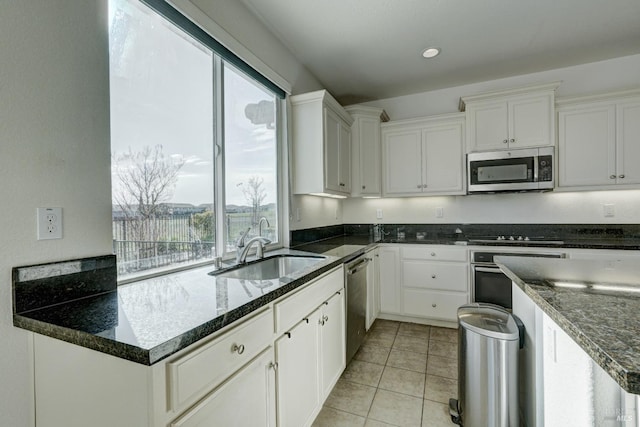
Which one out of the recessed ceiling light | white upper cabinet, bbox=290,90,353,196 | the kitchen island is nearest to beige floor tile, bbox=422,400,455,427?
the kitchen island

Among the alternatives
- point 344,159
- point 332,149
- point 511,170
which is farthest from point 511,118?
point 332,149

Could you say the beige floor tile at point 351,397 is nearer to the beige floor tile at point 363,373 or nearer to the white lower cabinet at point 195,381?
the beige floor tile at point 363,373

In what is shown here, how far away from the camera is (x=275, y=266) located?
213cm

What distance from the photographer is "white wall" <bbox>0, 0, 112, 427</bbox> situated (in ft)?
3.06

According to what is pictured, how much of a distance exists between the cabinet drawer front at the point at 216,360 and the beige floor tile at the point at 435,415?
1233mm

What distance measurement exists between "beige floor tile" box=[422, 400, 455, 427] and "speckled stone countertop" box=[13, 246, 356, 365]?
1.22 metres

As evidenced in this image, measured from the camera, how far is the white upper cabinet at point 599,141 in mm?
2596

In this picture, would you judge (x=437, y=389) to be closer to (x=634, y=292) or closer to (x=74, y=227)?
(x=634, y=292)

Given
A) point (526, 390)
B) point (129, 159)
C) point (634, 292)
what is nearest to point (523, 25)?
point (634, 292)

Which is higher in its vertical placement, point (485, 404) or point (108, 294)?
point (108, 294)

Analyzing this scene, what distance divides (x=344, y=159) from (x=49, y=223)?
8.17 feet

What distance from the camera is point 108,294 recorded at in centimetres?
117

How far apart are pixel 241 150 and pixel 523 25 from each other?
244 centimetres

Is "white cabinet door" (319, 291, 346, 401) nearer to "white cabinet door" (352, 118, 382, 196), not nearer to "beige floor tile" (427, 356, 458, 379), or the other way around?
"beige floor tile" (427, 356, 458, 379)
